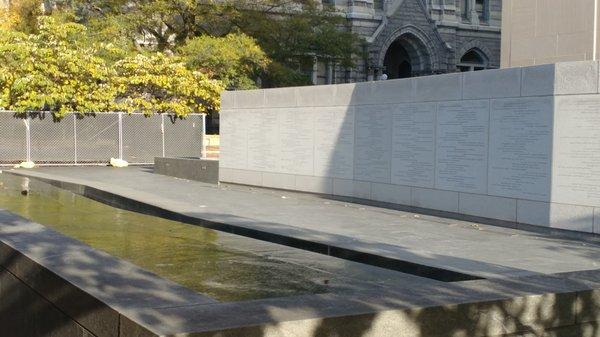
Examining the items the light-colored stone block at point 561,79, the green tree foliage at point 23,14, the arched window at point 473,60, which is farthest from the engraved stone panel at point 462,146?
the arched window at point 473,60

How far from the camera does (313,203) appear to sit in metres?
17.3

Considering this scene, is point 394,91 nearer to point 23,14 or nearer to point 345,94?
point 345,94

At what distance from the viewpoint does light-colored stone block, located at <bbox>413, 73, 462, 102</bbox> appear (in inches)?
585

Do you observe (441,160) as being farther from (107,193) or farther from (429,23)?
(429,23)

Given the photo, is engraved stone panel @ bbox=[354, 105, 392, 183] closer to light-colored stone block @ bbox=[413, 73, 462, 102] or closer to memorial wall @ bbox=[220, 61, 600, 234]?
memorial wall @ bbox=[220, 61, 600, 234]

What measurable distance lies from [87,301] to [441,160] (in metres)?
10.9

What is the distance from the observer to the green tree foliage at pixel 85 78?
30609 mm

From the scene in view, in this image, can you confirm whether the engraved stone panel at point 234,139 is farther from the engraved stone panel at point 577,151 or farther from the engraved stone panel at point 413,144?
the engraved stone panel at point 577,151

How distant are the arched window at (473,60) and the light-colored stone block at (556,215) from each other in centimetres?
4998

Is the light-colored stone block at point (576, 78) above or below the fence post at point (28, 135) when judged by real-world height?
above

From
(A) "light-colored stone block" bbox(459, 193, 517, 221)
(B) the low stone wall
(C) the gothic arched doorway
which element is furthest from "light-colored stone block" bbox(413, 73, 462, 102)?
(C) the gothic arched doorway

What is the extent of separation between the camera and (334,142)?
59.1 feet

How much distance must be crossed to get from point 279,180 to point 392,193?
4177mm

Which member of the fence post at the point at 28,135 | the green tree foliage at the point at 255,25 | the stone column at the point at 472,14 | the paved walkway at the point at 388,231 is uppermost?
the stone column at the point at 472,14
